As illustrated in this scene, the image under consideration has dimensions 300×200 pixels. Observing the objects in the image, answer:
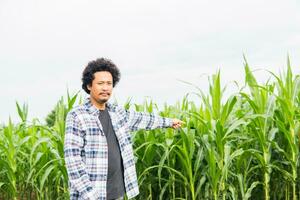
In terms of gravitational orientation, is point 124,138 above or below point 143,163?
above

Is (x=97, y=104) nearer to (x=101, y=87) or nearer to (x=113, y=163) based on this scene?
(x=101, y=87)

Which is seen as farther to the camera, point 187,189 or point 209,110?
point 187,189

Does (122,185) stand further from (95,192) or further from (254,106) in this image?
(254,106)

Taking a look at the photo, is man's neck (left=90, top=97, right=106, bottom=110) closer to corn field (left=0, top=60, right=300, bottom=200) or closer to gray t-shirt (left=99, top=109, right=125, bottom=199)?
gray t-shirt (left=99, top=109, right=125, bottom=199)

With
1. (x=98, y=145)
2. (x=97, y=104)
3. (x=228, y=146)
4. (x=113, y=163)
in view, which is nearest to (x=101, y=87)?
(x=97, y=104)

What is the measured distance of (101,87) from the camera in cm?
332

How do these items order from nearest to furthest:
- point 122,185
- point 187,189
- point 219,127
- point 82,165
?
point 82,165 < point 122,185 < point 219,127 < point 187,189

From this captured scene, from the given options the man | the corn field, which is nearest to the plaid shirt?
the man

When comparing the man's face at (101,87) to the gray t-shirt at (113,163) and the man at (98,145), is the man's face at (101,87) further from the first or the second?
the gray t-shirt at (113,163)

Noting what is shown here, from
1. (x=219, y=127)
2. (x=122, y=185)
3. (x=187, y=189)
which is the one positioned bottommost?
(x=187, y=189)

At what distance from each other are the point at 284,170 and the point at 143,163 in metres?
1.25

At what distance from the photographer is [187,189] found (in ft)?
15.9

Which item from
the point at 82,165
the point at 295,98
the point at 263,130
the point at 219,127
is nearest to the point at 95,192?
the point at 82,165

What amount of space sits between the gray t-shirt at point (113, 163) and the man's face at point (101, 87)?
5.4 inches
